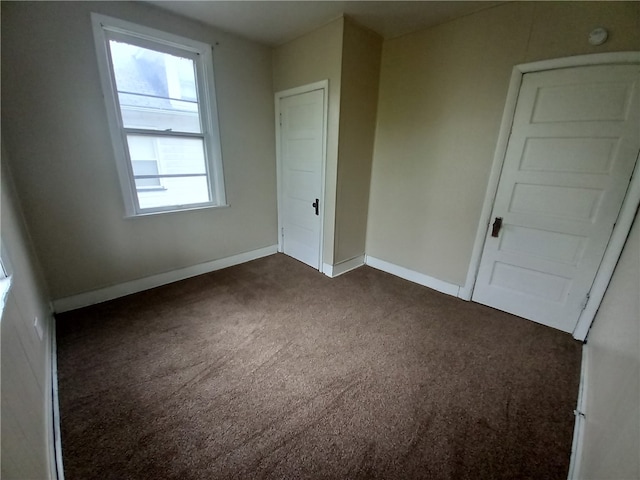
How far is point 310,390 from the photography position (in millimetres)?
1617

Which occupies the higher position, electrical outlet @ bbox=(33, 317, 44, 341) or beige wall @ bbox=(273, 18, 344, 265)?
beige wall @ bbox=(273, 18, 344, 265)

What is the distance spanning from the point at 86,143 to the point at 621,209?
4.18 meters

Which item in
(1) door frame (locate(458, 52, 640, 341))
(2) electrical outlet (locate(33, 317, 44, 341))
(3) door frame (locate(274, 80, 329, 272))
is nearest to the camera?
(2) electrical outlet (locate(33, 317, 44, 341))

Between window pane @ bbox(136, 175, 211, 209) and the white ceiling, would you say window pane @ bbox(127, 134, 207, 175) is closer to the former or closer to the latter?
window pane @ bbox(136, 175, 211, 209)

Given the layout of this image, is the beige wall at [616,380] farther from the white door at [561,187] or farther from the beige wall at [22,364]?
the beige wall at [22,364]

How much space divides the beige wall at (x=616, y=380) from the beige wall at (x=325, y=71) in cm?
224

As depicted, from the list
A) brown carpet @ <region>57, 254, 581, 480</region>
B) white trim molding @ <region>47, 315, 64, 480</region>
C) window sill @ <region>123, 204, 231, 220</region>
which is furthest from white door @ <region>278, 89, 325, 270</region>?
white trim molding @ <region>47, 315, 64, 480</region>

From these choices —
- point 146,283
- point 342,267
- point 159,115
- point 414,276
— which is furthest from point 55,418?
point 414,276

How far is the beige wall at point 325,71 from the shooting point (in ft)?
8.23

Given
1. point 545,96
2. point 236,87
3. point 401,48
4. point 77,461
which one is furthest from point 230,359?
point 401,48

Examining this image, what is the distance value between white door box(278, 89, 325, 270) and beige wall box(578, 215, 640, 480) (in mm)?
2449

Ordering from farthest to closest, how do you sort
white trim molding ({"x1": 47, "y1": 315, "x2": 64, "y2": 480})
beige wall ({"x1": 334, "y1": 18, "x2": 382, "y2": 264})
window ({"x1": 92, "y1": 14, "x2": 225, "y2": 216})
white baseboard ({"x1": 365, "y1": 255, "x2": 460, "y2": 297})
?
white baseboard ({"x1": 365, "y1": 255, "x2": 460, "y2": 297})
beige wall ({"x1": 334, "y1": 18, "x2": 382, "y2": 264})
window ({"x1": 92, "y1": 14, "x2": 225, "y2": 216})
white trim molding ({"x1": 47, "y1": 315, "x2": 64, "y2": 480})

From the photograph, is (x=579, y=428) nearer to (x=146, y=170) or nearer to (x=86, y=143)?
(x=146, y=170)

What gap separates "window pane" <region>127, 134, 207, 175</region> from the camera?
8.05ft
